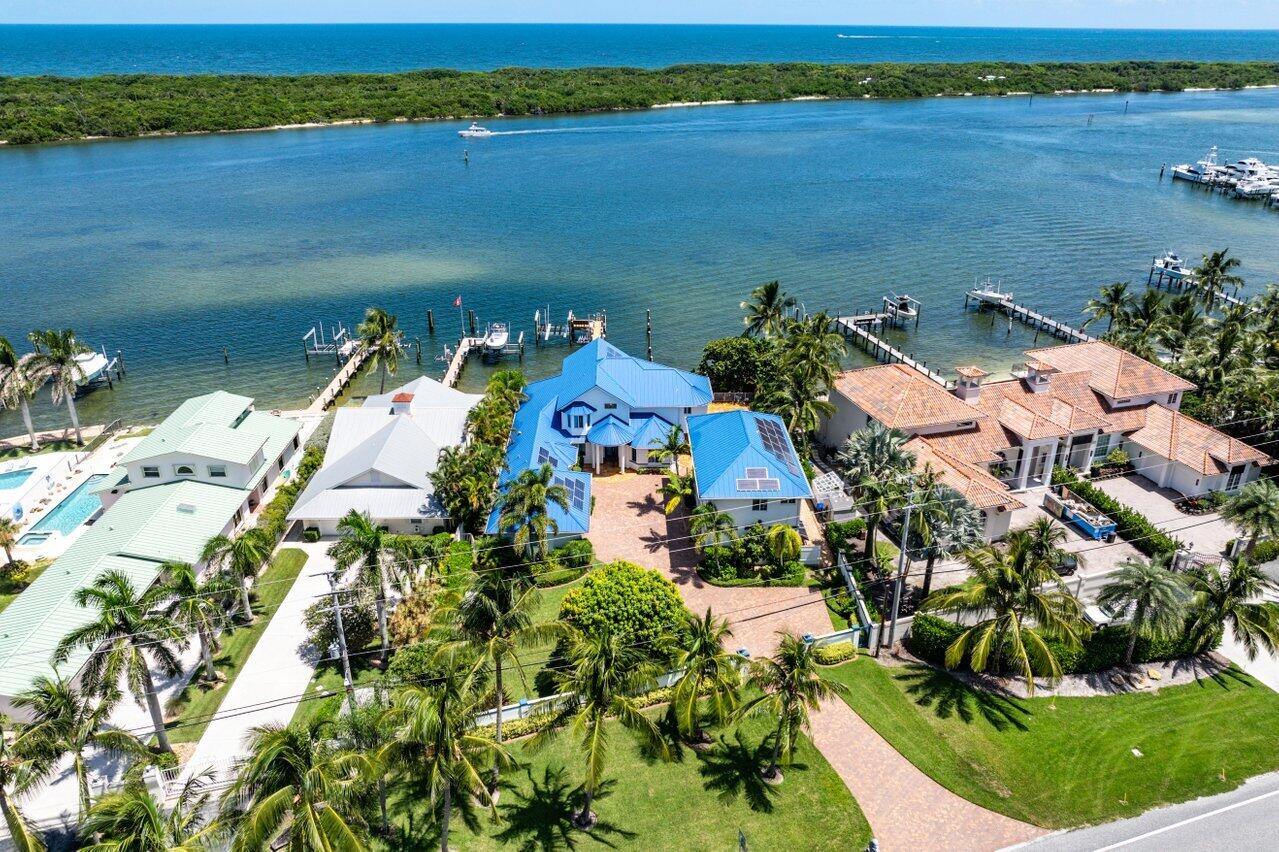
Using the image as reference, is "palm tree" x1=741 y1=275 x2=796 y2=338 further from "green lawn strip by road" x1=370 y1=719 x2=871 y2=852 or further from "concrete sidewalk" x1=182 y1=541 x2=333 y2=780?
"green lawn strip by road" x1=370 y1=719 x2=871 y2=852

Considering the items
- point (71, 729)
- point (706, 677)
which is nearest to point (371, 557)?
point (71, 729)

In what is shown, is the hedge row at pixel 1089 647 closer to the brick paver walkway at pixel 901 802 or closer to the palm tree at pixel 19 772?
the brick paver walkway at pixel 901 802

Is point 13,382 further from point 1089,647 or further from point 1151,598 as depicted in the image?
point 1151,598

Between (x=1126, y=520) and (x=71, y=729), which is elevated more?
(x=71, y=729)

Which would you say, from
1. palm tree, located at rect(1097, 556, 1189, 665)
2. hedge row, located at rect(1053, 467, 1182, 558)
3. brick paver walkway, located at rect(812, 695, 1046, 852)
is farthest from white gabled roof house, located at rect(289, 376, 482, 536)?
hedge row, located at rect(1053, 467, 1182, 558)

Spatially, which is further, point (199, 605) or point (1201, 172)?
point (1201, 172)

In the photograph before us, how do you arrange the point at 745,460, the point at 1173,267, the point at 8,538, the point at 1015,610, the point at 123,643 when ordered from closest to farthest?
the point at 123,643 < the point at 1015,610 < the point at 8,538 < the point at 745,460 < the point at 1173,267

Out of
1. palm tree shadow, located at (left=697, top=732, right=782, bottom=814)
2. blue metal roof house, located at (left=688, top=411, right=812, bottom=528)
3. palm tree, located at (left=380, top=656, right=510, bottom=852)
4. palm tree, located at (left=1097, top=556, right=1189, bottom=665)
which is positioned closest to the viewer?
palm tree, located at (left=380, top=656, right=510, bottom=852)
